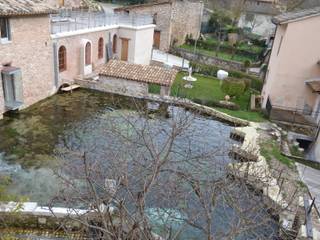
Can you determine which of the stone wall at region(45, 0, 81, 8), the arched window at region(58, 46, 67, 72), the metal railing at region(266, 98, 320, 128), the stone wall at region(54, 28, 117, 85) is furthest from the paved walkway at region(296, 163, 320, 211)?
the stone wall at region(45, 0, 81, 8)

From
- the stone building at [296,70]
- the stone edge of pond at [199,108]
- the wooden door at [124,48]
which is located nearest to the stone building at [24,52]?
the stone edge of pond at [199,108]

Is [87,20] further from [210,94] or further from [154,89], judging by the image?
[210,94]

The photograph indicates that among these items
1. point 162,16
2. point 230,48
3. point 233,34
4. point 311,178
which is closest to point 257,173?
point 311,178

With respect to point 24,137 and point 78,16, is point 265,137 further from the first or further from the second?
point 78,16

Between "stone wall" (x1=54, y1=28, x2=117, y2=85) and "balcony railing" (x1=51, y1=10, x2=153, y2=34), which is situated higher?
"balcony railing" (x1=51, y1=10, x2=153, y2=34)

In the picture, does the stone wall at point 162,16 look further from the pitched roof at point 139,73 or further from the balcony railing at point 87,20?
the pitched roof at point 139,73

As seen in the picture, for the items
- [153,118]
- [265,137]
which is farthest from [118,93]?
[265,137]

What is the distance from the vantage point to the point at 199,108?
21.9 metres

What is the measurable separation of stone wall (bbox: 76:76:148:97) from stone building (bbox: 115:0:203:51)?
14997 mm

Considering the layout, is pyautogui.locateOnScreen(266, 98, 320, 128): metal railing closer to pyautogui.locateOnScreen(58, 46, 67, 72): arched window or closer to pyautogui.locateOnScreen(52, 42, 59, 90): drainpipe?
pyautogui.locateOnScreen(52, 42, 59, 90): drainpipe

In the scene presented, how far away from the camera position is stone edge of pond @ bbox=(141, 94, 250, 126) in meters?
20.8

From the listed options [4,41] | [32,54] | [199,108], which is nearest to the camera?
[4,41]

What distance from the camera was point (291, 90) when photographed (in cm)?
2202

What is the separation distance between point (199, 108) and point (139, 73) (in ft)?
16.9
